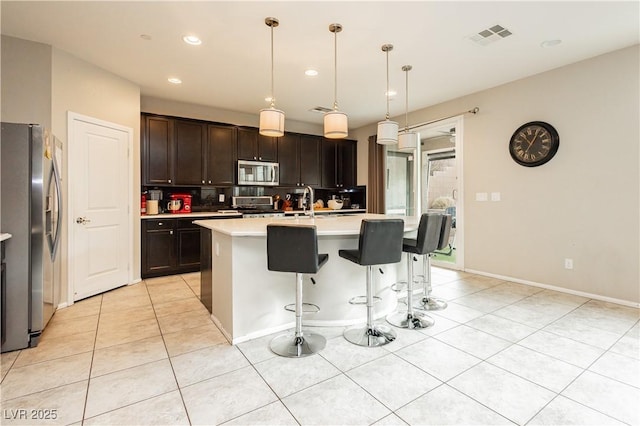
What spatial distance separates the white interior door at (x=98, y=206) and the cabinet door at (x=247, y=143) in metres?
1.79

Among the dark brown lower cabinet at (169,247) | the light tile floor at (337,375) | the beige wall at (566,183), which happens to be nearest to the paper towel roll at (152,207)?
the dark brown lower cabinet at (169,247)

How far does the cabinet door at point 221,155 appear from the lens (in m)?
5.24

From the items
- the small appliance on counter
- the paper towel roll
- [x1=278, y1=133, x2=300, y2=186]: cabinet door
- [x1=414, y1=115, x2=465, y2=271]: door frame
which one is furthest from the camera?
[x1=278, y1=133, x2=300, y2=186]: cabinet door

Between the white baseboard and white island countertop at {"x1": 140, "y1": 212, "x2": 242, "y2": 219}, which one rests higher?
white island countertop at {"x1": 140, "y1": 212, "x2": 242, "y2": 219}

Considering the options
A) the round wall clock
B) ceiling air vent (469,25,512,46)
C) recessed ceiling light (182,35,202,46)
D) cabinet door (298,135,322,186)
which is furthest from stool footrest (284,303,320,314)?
cabinet door (298,135,322,186)

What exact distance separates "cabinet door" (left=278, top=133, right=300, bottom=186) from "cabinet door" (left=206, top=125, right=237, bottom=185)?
→ 0.96 m

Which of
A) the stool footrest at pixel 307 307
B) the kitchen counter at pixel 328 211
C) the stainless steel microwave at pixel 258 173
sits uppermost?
the stainless steel microwave at pixel 258 173

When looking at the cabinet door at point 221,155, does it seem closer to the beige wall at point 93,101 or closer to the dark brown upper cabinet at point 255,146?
the dark brown upper cabinet at point 255,146

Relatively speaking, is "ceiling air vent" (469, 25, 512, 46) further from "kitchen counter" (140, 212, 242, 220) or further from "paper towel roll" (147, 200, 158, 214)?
"paper towel roll" (147, 200, 158, 214)

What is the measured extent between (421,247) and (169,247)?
3.70 metres

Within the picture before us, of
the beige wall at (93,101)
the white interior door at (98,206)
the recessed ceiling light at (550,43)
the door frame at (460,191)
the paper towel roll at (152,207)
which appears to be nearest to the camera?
the recessed ceiling light at (550,43)

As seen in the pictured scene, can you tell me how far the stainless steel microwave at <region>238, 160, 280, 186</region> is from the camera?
5.52 meters

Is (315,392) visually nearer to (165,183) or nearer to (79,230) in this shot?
(79,230)

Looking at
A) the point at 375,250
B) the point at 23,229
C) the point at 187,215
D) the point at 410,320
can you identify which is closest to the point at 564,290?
the point at 410,320
